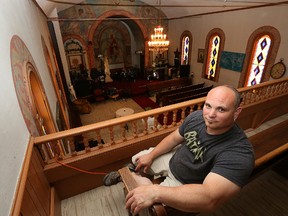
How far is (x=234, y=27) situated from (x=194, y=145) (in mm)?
8479

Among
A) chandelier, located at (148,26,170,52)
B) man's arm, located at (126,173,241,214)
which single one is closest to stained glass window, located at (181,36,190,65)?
chandelier, located at (148,26,170,52)

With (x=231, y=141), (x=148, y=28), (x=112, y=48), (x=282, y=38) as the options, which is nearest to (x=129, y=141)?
(x=231, y=141)

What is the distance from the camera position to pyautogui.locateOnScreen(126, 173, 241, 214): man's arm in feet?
3.79

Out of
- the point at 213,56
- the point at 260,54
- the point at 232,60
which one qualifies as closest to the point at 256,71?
the point at 260,54

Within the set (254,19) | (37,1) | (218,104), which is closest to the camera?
(218,104)

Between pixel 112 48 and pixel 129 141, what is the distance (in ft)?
44.0

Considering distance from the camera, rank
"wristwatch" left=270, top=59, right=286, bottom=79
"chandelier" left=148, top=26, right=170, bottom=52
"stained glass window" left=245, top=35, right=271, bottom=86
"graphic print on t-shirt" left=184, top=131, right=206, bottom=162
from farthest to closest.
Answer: "chandelier" left=148, top=26, right=170, bottom=52, "stained glass window" left=245, top=35, right=271, bottom=86, "wristwatch" left=270, top=59, right=286, bottom=79, "graphic print on t-shirt" left=184, top=131, right=206, bottom=162

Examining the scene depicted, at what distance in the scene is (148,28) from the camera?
12.3 metres

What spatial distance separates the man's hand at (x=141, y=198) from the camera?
1.15 meters

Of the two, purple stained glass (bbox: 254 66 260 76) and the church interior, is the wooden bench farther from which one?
purple stained glass (bbox: 254 66 260 76)

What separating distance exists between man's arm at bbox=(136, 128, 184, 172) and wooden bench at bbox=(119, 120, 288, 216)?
0.36 meters

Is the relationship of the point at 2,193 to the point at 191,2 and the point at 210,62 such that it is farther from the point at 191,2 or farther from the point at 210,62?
the point at 210,62

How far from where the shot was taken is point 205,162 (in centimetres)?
143

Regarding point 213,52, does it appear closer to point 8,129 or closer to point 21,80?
point 21,80
